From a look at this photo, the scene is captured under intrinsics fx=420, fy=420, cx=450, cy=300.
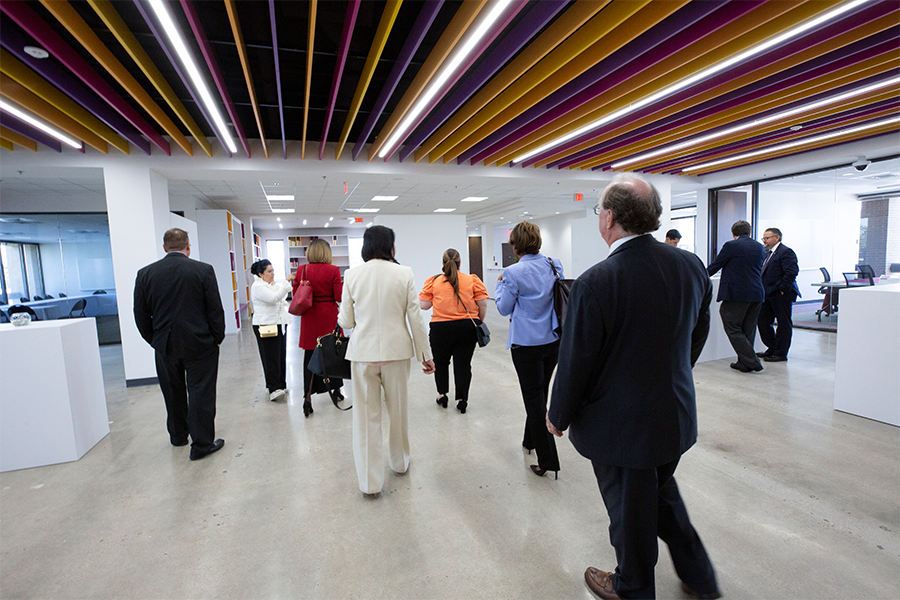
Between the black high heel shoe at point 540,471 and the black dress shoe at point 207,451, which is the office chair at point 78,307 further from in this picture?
the black high heel shoe at point 540,471

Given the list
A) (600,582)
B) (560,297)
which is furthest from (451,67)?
(600,582)

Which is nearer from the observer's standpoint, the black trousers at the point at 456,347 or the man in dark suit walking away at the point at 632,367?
the man in dark suit walking away at the point at 632,367

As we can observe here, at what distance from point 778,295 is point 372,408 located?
18.6ft

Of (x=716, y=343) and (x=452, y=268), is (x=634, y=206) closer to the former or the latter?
(x=452, y=268)

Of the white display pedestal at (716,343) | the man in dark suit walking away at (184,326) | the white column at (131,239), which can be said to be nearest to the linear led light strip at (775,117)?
the white display pedestal at (716,343)

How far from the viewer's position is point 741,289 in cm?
494

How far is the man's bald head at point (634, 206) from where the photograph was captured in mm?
1394

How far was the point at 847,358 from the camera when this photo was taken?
12.0 feet

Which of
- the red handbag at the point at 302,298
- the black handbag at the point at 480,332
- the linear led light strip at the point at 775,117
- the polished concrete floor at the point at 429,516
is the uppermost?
the linear led light strip at the point at 775,117

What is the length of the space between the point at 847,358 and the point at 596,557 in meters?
3.31

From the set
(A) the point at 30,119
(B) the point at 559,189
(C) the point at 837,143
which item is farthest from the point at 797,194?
(A) the point at 30,119

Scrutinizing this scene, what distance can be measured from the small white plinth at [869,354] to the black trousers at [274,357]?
5.25m

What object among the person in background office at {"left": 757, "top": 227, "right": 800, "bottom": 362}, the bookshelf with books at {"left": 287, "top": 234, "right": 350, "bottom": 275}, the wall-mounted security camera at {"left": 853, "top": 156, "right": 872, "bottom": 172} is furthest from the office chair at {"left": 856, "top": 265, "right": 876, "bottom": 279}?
the bookshelf with books at {"left": 287, "top": 234, "right": 350, "bottom": 275}

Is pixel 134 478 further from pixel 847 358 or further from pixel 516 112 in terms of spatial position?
pixel 847 358
